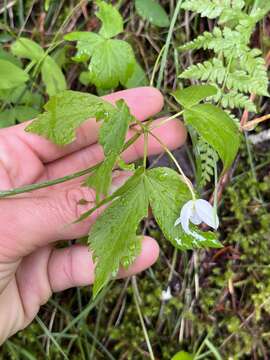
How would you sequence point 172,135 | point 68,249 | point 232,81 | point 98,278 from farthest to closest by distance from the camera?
point 68,249
point 172,135
point 232,81
point 98,278

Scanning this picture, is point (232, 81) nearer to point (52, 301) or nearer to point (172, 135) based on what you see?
point (172, 135)

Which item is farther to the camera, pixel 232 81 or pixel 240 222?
pixel 240 222

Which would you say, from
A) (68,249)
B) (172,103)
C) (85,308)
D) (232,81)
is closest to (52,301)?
(85,308)

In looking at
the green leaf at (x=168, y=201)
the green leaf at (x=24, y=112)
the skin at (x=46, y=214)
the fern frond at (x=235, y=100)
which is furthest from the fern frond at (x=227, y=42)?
the green leaf at (x=24, y=112)

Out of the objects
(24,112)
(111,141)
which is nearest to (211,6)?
(111,141)

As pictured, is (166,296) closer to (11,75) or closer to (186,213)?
(186,213)

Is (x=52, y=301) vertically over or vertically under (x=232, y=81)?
under
